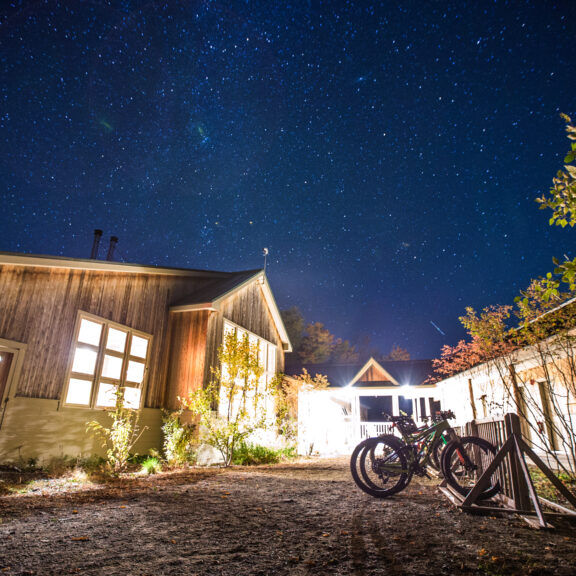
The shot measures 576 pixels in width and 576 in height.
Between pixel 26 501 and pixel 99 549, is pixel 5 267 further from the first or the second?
pixel 99 549

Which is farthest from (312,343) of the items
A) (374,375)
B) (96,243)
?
(96,243)

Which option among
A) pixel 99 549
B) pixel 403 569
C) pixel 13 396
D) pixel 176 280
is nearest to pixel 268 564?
pixel 403 569

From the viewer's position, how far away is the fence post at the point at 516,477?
4159 millimetres

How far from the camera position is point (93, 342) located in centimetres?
880

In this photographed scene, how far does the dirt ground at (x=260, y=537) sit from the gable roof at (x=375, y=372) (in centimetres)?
1469

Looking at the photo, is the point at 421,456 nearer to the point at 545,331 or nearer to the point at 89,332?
the point at 545,331

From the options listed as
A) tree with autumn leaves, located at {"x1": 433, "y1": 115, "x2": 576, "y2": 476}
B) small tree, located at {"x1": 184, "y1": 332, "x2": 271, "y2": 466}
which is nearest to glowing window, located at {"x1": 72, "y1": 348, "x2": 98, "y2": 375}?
small tree, located at {"x1": 184, "y1": 332, "x2": 271, "y2": 466}

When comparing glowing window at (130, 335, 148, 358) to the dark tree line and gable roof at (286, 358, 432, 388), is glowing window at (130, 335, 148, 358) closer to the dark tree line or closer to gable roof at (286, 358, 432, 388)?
gable roof at (286, 358, 432, 388)

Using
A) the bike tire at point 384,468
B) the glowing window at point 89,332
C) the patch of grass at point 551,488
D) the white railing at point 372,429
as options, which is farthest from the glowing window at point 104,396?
the white railing at point 372,429

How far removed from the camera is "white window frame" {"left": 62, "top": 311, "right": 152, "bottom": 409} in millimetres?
8258

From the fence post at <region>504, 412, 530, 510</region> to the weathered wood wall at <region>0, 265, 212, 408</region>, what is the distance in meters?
7.87

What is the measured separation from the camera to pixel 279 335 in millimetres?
16203

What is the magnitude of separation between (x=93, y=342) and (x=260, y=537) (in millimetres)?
7005

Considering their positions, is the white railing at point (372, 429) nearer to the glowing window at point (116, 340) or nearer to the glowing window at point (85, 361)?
the glowing window at point (116, 340)
